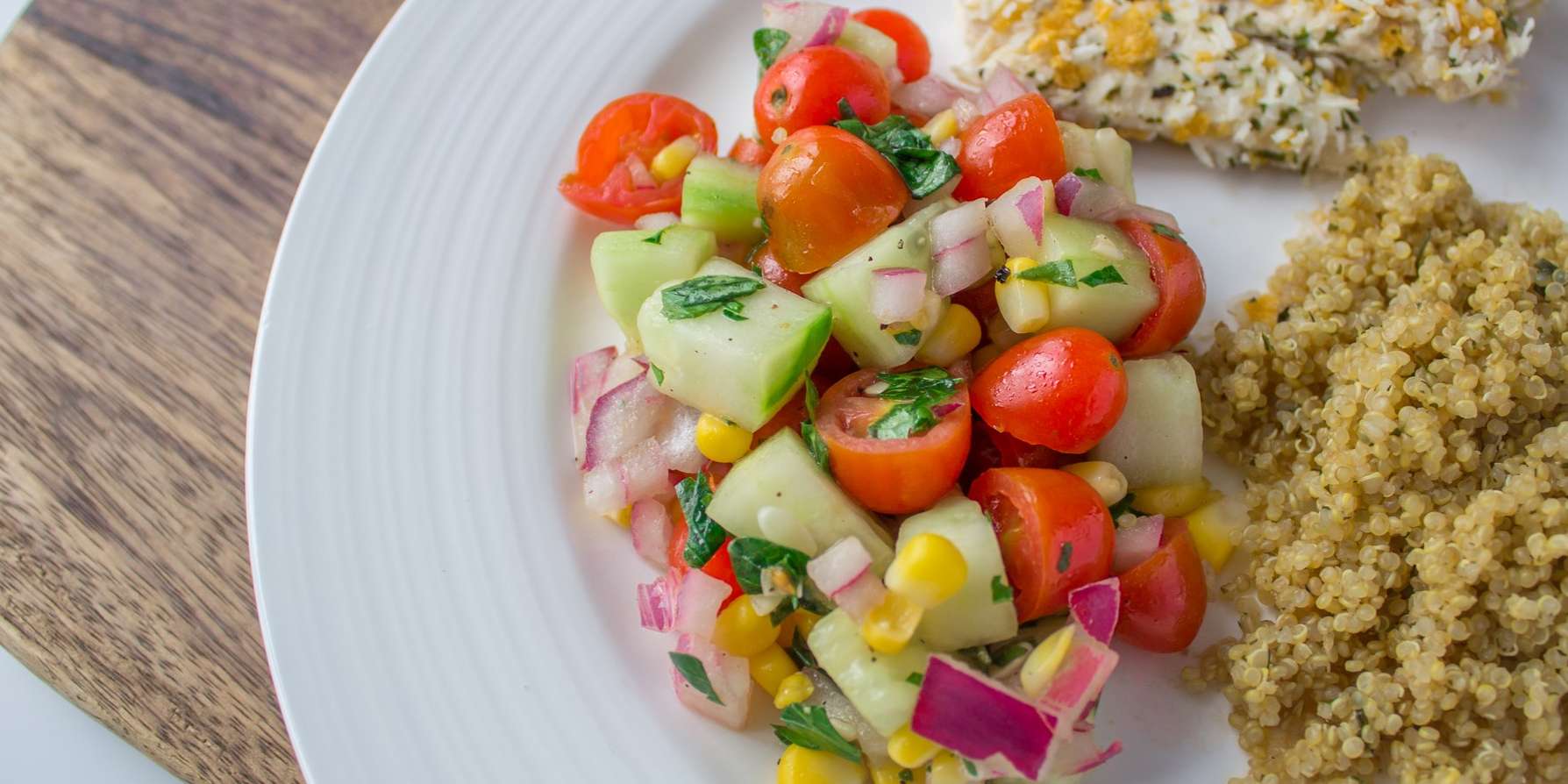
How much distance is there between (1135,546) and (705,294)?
90 cm

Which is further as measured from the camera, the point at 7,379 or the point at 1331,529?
the point at 7,379

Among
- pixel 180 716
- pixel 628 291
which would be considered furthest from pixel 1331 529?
pixel 180 716

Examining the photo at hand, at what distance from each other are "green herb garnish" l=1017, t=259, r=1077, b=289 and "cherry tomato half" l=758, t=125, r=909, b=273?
287mm

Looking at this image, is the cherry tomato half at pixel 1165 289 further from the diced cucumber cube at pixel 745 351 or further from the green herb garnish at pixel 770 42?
the green herb garnish at pixel 770 42

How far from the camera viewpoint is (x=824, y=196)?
2119mm

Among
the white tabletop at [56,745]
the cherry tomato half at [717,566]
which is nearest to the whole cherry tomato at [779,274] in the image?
the cherry tomato half at [717,566]

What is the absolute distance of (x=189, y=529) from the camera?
257 centimetres

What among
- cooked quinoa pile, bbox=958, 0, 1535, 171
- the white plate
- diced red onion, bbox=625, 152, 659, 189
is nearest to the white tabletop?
the white plate

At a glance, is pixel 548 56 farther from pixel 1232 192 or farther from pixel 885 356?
pixel 1232 192

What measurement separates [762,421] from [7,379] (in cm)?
191

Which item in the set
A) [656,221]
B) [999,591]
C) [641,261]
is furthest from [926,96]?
[999,591]

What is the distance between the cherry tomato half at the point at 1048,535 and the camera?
1868 mm

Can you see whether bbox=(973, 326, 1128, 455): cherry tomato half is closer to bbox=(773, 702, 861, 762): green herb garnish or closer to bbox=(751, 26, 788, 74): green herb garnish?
bbox=(773, 702, 861, 762): green herb garnish

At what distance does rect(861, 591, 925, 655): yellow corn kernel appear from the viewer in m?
1.79
